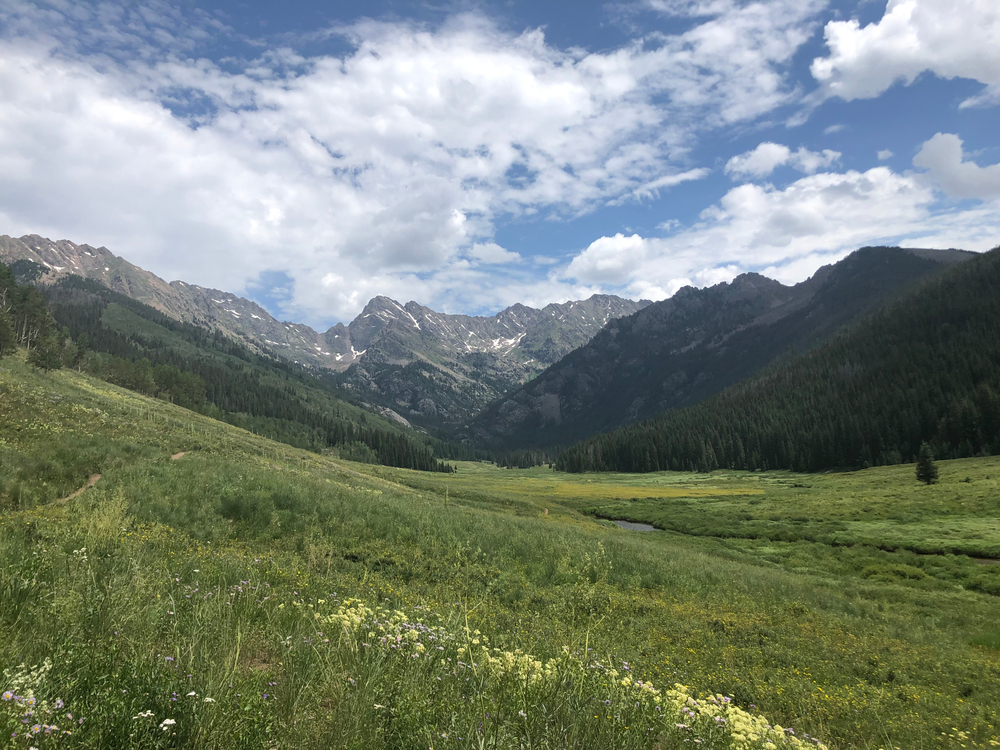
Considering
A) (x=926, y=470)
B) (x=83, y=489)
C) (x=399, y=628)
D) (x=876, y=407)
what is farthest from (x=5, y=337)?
(x=876, y=407)

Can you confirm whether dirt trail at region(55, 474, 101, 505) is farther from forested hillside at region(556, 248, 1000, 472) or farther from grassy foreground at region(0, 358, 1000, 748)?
forested hillside at region(556, 248, 1000, 472)

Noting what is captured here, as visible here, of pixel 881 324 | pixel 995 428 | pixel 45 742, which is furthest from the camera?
pixel 881 324

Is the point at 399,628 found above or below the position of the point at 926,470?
above

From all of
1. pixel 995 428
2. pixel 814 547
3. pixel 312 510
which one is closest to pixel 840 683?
pixel 312 510

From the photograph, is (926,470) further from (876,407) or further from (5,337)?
(5,337)

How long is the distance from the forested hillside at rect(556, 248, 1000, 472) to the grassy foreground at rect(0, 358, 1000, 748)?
4405 inches

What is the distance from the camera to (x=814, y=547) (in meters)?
39.5

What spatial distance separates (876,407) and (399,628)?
17300 cm

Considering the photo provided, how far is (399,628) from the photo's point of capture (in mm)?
7051

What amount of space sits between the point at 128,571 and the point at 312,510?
12174mm

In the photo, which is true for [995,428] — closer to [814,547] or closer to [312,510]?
[814,547]

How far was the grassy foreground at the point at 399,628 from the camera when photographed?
4.20 m

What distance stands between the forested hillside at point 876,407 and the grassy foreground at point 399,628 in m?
112

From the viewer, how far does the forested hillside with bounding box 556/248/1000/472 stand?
4525 inches
